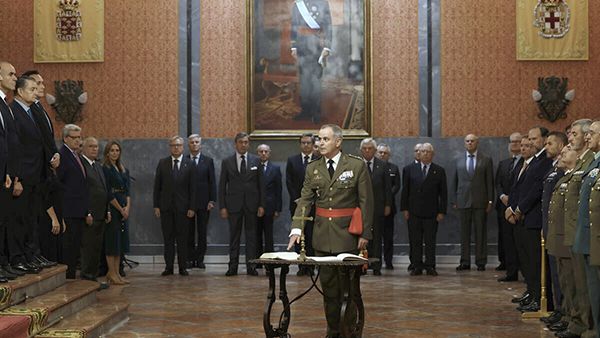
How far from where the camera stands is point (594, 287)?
6.21 m

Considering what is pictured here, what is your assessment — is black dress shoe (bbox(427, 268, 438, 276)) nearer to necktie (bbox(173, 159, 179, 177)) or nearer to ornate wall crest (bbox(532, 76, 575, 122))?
ornate wall crest (bbox(532, 76, 575, 122))

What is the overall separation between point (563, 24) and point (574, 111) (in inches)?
49.1

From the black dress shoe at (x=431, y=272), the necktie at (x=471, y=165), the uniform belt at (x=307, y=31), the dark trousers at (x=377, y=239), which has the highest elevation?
the uniform belt at (x=307, y=31)

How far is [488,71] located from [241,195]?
4111 millimetres

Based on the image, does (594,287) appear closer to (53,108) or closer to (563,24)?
(563,24)

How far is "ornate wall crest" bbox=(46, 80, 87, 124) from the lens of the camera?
44.9 ft

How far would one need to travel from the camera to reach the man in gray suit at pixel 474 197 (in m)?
12.8

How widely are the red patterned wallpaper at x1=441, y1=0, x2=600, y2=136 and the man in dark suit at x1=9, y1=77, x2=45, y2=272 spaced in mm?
7313

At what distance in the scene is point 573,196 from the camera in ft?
21.6

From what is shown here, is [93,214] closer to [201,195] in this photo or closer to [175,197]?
[175,197]

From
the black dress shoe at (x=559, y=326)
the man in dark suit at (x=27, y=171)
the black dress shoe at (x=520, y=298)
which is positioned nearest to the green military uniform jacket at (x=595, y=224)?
the black dress shoe at (x=559, y=326)

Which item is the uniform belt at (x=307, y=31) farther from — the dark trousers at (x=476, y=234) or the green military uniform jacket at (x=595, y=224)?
the green military uniform jacket at (x=595, y=224)

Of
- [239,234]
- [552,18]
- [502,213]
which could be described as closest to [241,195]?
[239,234]

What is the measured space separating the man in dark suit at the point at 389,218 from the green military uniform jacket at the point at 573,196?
585 centimetres
